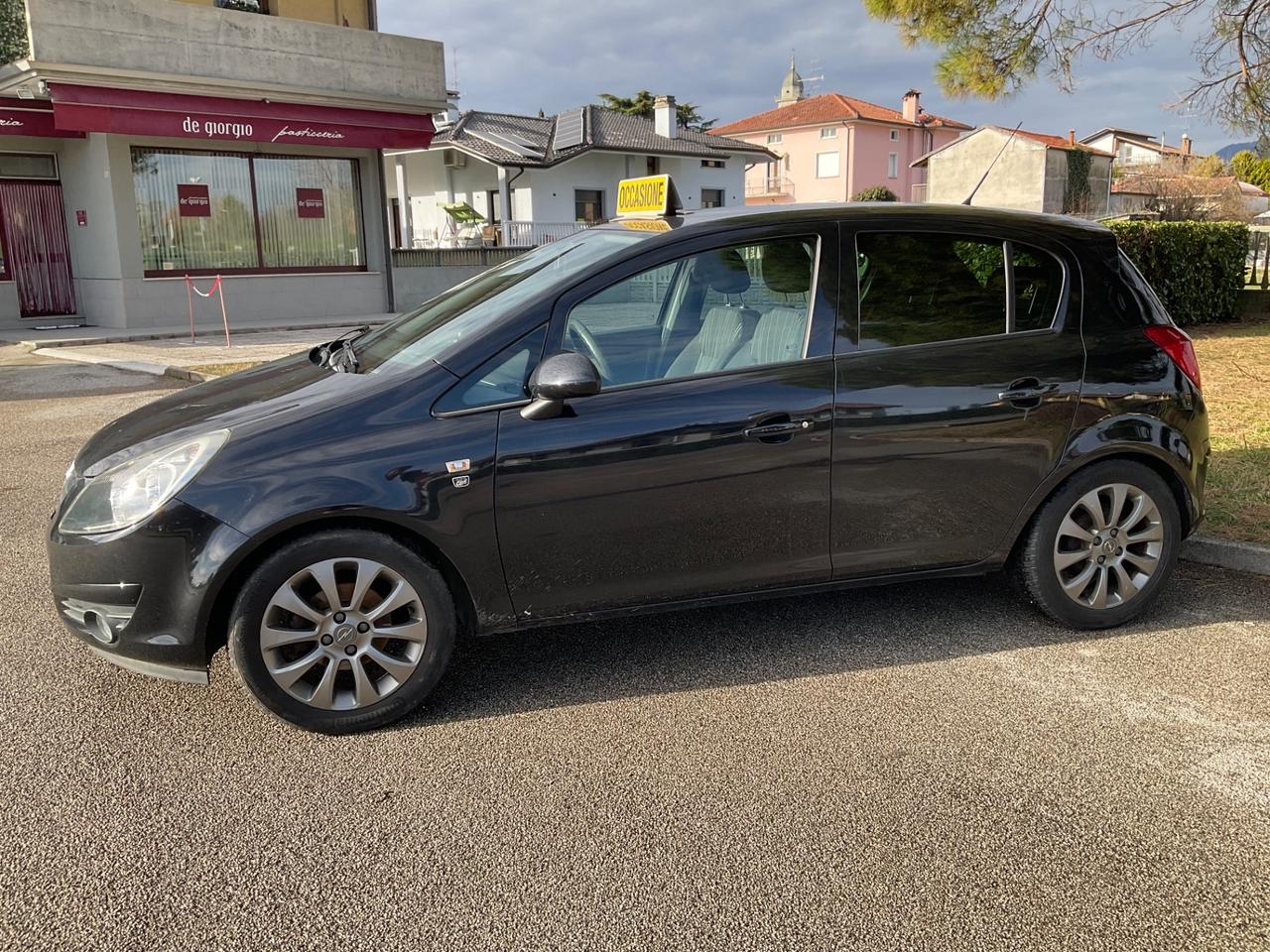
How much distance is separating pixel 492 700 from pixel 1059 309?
2750 millimetres

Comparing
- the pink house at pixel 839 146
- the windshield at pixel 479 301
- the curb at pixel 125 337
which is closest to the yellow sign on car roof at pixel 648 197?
the windshield at pixel 479 301

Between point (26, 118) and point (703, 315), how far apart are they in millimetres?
16662

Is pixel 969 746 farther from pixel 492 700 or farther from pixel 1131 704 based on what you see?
pixel 492 700

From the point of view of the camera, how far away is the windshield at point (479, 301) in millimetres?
3674

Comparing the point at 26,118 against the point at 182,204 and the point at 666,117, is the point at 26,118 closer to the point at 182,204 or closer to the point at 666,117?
the point at 182,204

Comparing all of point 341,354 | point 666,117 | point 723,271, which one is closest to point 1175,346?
point 723,271

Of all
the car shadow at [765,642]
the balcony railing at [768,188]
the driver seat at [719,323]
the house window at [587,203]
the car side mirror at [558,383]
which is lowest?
the car shadow at [765,642]

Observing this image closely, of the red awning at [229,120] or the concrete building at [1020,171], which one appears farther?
the concrete building at [1020,171]

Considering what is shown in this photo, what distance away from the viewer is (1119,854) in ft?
8.99

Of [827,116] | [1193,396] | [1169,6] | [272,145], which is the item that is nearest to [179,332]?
[272,145]

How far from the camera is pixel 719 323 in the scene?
3.73 meters

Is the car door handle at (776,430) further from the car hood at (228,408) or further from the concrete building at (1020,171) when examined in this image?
the concrete building at (1020,171)

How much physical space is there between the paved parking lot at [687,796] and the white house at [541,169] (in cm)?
2870

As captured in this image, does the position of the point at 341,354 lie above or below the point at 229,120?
below
